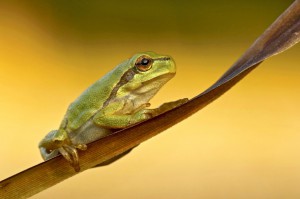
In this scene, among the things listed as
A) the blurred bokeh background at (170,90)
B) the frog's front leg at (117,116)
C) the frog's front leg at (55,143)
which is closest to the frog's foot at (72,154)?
the frog's front leg at (55,143)

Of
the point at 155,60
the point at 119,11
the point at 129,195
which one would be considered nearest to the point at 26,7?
the point at 119,11

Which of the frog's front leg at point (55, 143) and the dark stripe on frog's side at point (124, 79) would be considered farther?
the dark stripe on frog's side at point (124, 79)

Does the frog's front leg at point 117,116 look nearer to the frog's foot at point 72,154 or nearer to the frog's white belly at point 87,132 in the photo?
the frog's white belly at point 87,132

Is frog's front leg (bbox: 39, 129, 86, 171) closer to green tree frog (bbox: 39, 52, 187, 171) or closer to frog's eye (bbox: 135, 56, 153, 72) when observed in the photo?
green tree frog (bbox: 39, 52, 187, 171)

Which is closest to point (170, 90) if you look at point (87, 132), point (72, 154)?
point (87, 132)

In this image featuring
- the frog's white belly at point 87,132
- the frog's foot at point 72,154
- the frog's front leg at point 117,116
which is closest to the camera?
the frog's foot at point 72,154

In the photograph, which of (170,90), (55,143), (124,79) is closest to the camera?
(55,143)

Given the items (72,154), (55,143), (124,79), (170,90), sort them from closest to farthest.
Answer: (72,154), (55,143), (124,79), (170,90)

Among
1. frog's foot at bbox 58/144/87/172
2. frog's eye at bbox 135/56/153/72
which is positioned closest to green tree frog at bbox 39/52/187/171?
frog's eye at bbox 135/56/153/72

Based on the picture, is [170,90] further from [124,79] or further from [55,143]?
[55,143]

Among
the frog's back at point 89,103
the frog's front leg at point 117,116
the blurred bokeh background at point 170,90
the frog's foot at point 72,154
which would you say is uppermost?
the blurred bokeh background at point 170,90
